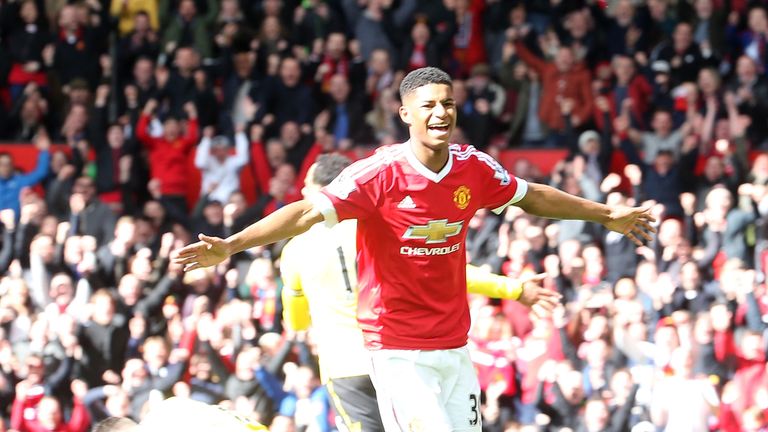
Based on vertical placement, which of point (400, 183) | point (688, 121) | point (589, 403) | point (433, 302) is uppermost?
point (400, 183)

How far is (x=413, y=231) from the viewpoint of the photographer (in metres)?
6.98

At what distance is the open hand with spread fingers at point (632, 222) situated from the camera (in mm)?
7531

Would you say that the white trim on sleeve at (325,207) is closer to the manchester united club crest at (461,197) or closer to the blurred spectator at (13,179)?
the manchester united club crest at (461,197)

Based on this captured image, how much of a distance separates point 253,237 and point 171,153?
9.56 meters

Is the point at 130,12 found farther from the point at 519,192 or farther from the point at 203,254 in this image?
the point at 203,254

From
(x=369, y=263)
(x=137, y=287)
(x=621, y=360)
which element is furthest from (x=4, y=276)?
(x=369, y=263)

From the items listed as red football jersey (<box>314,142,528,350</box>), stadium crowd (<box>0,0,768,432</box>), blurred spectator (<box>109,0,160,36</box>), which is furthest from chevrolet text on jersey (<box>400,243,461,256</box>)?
blurred spectator (<box>109,0,160,36</box>)

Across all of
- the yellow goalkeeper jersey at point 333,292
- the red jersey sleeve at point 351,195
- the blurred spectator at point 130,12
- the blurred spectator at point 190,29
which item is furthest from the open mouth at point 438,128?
the blurred spectator at point 130,12

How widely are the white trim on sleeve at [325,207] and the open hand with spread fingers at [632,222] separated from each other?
1481 mm

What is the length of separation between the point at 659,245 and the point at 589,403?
253 cm

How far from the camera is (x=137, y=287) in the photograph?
13.4 meters

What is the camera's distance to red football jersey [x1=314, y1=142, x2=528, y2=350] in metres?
6.93

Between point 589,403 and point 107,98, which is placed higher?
point 107,98

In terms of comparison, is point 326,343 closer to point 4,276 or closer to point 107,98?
point 4,276
